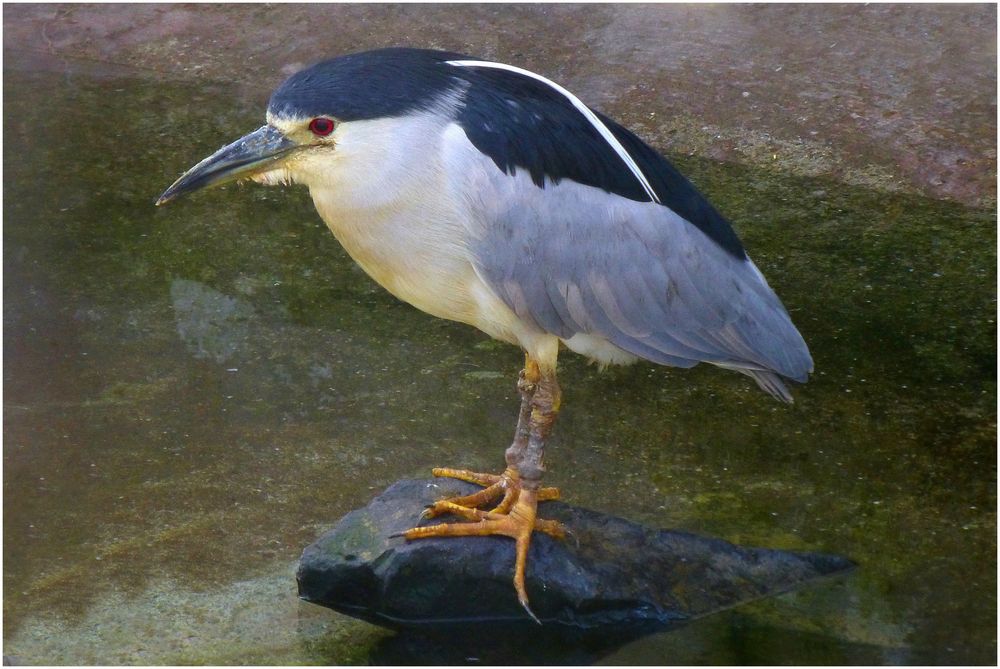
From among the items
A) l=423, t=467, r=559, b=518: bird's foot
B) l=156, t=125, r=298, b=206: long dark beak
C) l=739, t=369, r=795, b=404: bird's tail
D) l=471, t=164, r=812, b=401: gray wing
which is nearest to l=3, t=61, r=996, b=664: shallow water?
l=423, t=467, r=559, b=518: bird's foot

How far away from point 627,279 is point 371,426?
1.40m

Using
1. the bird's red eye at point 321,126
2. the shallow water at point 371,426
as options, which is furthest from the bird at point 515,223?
the shallow water at point 371,426

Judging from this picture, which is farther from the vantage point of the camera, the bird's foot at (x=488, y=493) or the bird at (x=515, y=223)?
the bird's foot at (x=488, y=493)

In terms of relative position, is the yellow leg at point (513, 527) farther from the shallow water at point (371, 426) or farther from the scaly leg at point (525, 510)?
the shallow water at point (371, 426)

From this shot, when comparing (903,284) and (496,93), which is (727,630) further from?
(903,284)

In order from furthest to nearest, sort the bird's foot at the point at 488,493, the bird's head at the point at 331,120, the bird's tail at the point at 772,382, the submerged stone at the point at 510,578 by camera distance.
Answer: the bird's tail at the point at 772,382
the bird's foot at the point at 488,493
the submerged stone at the point at 510,578
the bird's head at the point at 331,120

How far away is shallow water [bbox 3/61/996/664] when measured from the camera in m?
3.88

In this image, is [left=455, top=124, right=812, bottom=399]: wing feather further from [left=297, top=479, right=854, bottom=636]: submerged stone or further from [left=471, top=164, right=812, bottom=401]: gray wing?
[left=297, top=479, right=854, bottom=636]: submerged stone

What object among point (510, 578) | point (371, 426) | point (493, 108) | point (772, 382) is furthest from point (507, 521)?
point (493, 108)

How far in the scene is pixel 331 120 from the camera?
3520 millimetres

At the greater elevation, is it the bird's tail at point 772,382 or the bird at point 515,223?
the bird at point 515,223

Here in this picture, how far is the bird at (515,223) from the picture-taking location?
11.7 feet

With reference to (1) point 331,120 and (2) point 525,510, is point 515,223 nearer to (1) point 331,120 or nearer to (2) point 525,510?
(1) point 331,120

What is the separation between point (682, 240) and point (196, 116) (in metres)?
4.56
